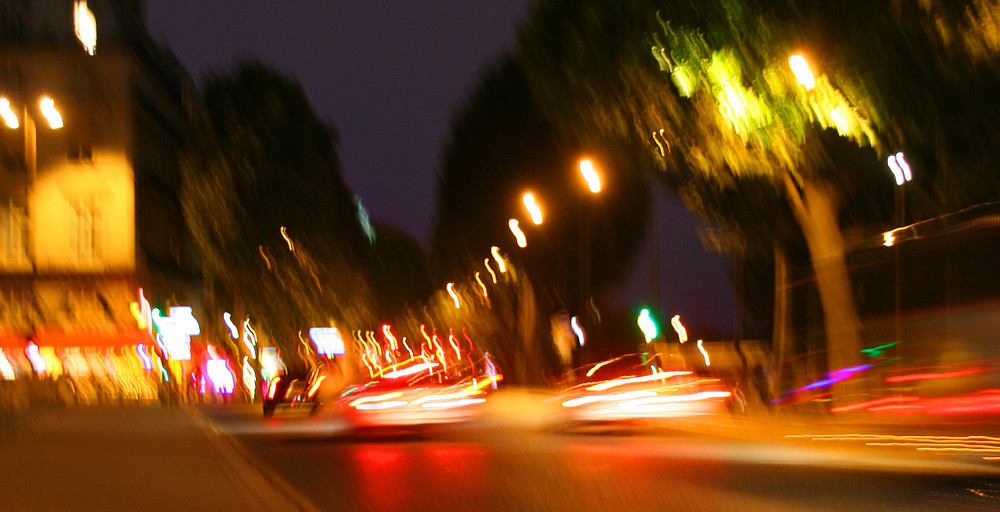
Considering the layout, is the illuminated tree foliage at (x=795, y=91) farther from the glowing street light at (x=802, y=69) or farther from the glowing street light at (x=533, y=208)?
the glowing street light at (x=533, y=208)

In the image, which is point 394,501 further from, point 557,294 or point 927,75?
point 557,294

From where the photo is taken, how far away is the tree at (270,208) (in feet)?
185

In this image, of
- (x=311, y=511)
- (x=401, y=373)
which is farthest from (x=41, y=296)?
(x=311, y=511)

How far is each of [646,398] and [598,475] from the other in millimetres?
7183

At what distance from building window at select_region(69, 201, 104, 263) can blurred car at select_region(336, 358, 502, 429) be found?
38.3 m

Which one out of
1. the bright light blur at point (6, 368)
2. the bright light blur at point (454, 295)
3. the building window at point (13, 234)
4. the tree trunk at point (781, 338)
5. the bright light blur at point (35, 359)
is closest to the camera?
→ the tree trunk at point (781, 338)

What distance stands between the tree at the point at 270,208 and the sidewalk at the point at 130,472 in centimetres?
2773

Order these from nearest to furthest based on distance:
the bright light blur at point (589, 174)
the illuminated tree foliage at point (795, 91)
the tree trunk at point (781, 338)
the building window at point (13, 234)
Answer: the illuminated tree foliage at point (795, 91), the tree trunk at point (781, 338), the bright light blur at point (589, 174), the building window at point (13, 234)

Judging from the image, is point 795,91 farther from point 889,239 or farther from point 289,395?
point 289,395

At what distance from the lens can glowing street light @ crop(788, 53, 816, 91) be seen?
1777cm

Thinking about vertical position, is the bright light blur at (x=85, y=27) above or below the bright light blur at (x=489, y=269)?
above

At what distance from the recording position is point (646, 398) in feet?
73.2

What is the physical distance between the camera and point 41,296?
2232 inches

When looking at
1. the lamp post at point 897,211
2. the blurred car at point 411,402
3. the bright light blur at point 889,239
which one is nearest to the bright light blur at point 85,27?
the blurred car at point 411,402
